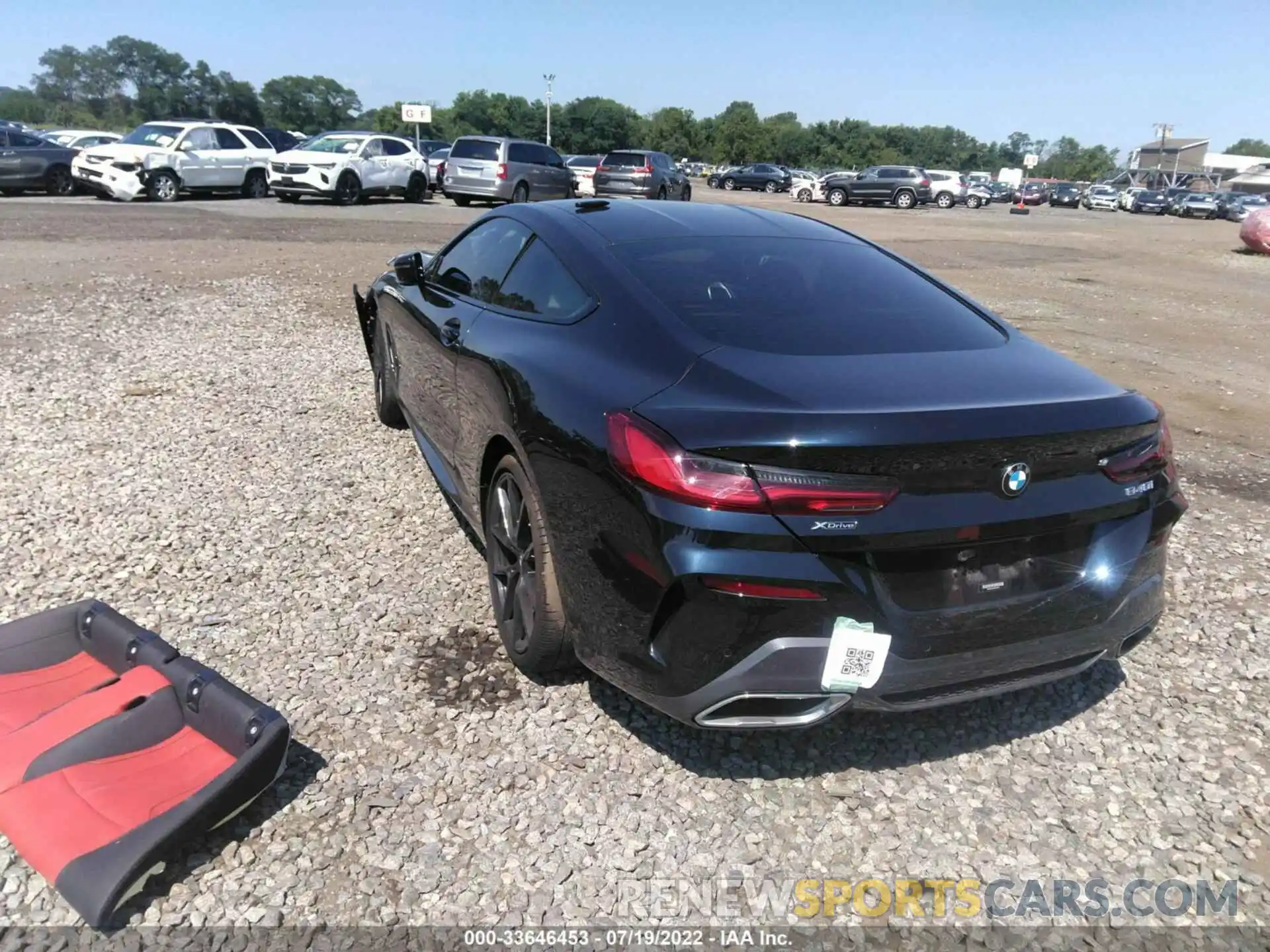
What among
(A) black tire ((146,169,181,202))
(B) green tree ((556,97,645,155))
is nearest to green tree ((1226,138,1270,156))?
(B) green tree ((556,97,645,155))

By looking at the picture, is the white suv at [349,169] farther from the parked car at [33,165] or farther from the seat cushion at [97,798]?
the seat cushion at [97,798]

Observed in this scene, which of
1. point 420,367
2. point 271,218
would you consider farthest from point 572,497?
point 271,218

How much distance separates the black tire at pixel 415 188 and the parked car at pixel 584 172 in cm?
583

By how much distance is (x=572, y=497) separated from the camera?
9.04 feet

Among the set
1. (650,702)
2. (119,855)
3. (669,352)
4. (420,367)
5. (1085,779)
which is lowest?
(1085,779)

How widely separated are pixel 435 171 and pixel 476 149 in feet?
16.4

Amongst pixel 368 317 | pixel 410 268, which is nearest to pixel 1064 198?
pixel 368 317

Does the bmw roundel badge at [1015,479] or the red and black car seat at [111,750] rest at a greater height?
the bmw roundel badge at [1015,479]

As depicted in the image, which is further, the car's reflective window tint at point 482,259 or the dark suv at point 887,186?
the dark suv at point 887,186

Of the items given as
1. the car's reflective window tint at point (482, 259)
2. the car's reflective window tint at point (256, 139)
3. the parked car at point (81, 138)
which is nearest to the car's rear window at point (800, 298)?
the car's reflective window tint at point (482, 259)

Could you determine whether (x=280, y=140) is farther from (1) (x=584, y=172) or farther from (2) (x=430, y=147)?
(1) (x=584, y=172)

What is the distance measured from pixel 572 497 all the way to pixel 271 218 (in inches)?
674

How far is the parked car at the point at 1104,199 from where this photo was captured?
57469mm

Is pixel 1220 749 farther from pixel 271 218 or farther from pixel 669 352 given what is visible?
pixel 271 218
